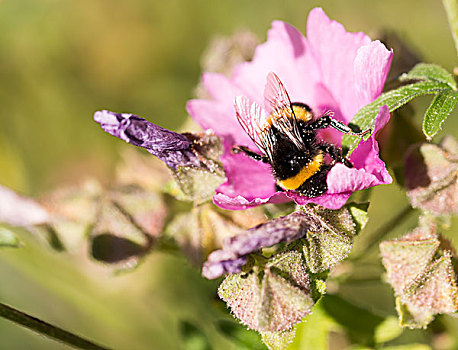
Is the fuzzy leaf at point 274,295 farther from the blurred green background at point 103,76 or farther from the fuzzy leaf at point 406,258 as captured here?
the blurred green background at point 103,76

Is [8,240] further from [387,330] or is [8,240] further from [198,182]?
[387,330]

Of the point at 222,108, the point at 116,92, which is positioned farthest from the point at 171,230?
the point at 116,92

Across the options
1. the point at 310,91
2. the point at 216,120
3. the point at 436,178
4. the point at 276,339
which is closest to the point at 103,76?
the point at 216,120

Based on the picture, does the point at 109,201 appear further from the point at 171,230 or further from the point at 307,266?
the point at 307,266

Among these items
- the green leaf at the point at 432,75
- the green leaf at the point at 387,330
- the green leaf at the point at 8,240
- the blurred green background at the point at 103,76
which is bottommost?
the green leaf at the point at 387,330

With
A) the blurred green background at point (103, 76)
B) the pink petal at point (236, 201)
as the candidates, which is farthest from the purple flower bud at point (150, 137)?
the blurred green background at point (103, 76)

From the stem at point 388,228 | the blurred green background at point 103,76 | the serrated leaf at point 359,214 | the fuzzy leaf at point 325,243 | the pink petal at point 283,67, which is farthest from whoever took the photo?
the blurred green background at point 103,76

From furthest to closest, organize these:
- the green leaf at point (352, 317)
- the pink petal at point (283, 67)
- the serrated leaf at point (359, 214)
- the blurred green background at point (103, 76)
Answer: the blurred green background at point (103, 76) → the green leaf at point (352, 317) → the pink petal at point (283, 67) → the serrated leaf at point (359, 214)

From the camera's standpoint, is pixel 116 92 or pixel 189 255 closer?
pixel 189 255
